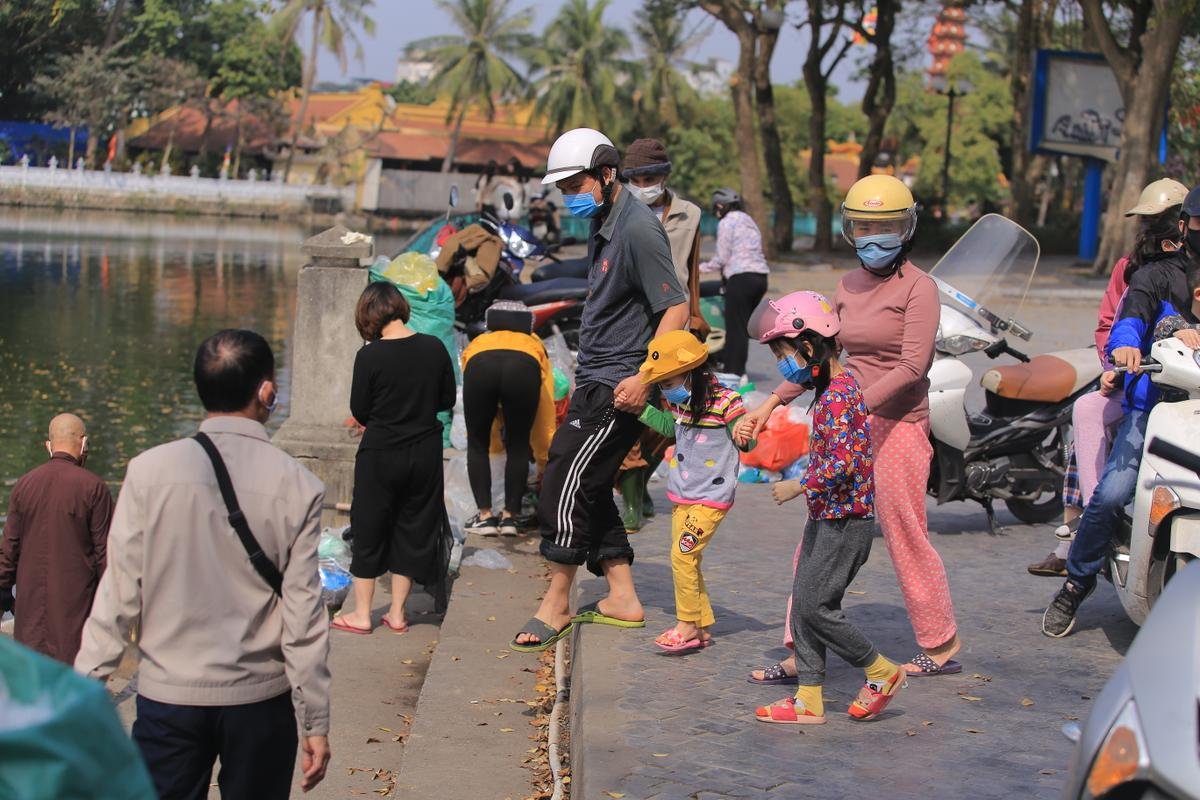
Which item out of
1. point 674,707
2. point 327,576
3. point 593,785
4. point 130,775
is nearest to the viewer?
point 130,775

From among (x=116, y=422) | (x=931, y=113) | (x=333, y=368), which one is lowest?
(x=116, y=422)

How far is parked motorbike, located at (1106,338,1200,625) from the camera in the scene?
5527 mm

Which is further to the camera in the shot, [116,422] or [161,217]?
[161,217]

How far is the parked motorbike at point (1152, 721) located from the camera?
2545 mm

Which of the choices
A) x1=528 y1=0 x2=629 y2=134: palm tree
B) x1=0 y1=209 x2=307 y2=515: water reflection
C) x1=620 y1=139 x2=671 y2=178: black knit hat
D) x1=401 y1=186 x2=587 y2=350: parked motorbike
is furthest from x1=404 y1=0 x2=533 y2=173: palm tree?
x1=620 y1=139 x2=671 y2=178: black knit hat

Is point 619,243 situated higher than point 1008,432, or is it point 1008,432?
point 619,243

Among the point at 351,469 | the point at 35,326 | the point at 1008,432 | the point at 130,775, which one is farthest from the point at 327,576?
the point at 35,326

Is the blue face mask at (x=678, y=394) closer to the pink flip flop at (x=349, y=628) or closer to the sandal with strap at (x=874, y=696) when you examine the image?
the sandal with strap at (x=874, y=696)

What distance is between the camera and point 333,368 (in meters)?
9.80

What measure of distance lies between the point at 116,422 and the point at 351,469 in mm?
4886

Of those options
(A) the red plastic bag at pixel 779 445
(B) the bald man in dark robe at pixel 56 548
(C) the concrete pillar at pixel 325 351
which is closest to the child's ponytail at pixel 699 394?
(B) the bald man in dark robe at pixel 56 548

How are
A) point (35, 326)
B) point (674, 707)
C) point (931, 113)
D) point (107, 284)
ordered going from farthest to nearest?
1. point (931, 113)
2. point (107, 284)
3. point (35, 326)
4. point (674, 707)

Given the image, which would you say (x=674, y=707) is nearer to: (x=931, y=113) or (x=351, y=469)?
(x=351, y=469)

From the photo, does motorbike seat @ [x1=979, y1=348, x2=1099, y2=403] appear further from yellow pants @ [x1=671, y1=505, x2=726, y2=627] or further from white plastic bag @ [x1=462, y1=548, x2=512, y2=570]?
yellow pants @ [x1=671, y1=505, x2=726, y2=627]
